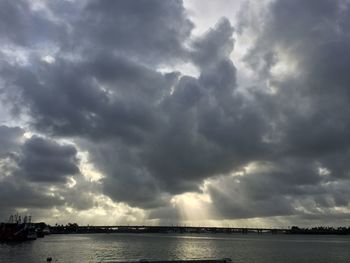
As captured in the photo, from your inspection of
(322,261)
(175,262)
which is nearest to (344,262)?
(322,261)

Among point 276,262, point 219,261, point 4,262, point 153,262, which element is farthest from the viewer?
point 276,262

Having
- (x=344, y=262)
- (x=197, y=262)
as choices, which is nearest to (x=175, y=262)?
(x=197, y=262)

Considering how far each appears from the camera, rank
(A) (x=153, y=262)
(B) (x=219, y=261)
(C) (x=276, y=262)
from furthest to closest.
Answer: (C) (x=276, y=262) < (B) (x=219, y=261) < (A) (x=153, y=262)

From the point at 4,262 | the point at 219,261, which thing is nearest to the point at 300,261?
the point at 219,261

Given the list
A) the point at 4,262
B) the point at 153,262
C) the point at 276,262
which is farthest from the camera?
the point at 276,262

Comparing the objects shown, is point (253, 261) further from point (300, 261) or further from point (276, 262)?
point (300, 261)

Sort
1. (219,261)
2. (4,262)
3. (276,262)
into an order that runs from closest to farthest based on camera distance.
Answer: (219,261), (4,262), (276,262)

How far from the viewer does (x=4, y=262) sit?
438 ft

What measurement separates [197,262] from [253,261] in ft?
165

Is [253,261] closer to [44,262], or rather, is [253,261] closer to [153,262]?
[153,262]

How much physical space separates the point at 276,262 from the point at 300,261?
1424 centimetres

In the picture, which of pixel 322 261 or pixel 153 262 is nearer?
pixel 153 262

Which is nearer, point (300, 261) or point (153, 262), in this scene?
point (153, 262)

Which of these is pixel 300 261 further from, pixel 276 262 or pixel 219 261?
pixel 219 261
